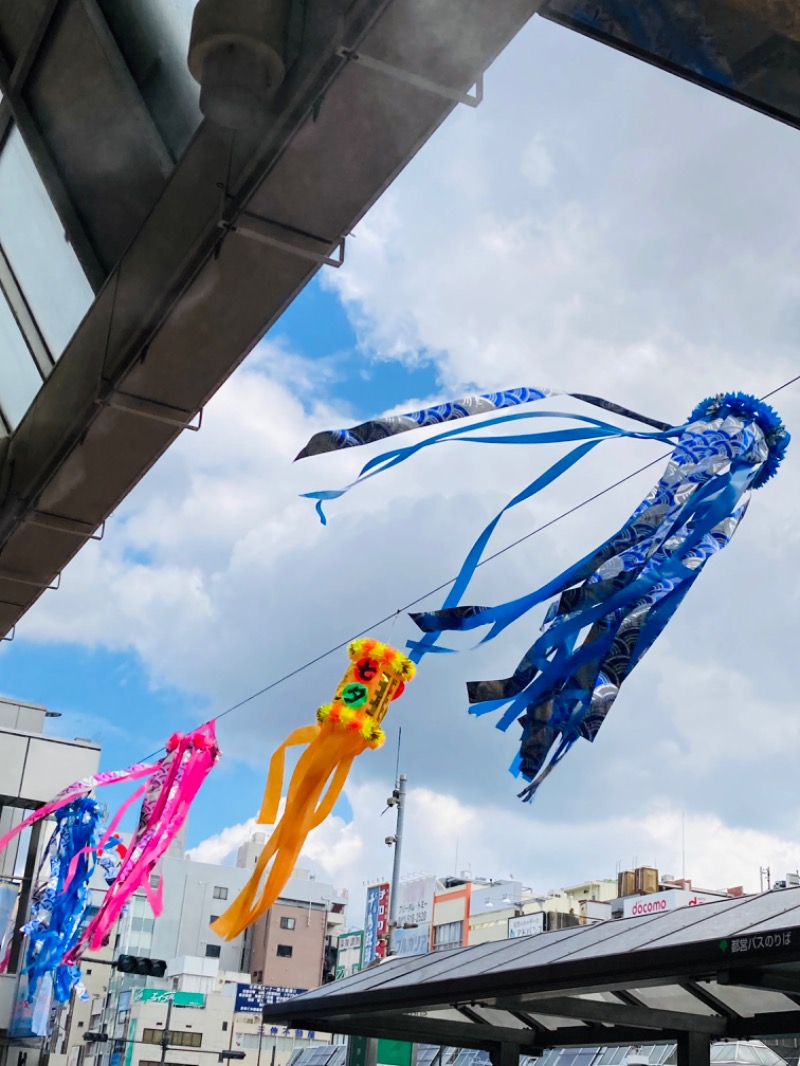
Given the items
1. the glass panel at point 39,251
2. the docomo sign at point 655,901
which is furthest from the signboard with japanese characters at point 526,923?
the glass panel at point 39,251

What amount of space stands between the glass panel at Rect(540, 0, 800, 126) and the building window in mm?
74752

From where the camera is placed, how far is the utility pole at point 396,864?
20.6 meters

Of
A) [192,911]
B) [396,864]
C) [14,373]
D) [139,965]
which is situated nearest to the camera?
[14,373]

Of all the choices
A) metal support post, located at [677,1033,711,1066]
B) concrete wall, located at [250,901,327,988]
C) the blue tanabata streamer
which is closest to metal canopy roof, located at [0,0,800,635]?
the blue tanabata streamer

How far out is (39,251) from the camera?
8.05 metres

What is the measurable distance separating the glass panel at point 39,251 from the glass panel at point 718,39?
489cm

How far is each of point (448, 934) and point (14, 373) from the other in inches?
2801

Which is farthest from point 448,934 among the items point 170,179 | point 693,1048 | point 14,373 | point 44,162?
point 170,179

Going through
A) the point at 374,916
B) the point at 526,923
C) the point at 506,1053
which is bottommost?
the point at 506,1053

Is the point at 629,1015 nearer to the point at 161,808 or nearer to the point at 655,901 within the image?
the point at 161,808

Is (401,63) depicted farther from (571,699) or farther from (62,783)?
(62,783)

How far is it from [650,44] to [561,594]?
8.55 feet

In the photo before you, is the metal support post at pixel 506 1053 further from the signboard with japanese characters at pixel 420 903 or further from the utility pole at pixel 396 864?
the signboard with japanese characters at pixel 420 903

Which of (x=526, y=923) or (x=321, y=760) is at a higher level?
(x=526, y=923)
